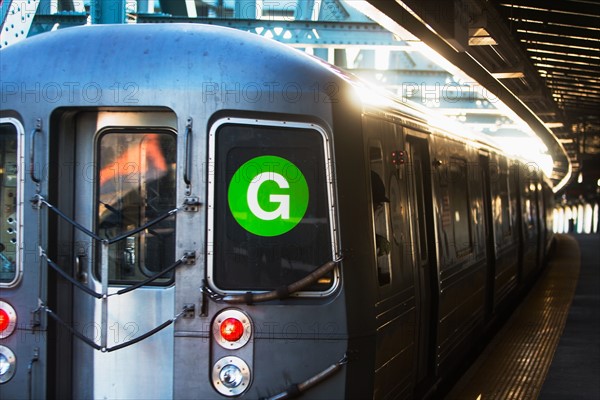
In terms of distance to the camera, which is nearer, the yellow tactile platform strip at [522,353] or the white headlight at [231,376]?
the white headlight at [231,376]

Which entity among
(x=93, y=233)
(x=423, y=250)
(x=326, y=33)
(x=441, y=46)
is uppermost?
(x=326, y=33)

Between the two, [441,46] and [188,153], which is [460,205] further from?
[188,153]

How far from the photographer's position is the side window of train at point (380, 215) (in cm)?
518

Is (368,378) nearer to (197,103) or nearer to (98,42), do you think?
(197,103)

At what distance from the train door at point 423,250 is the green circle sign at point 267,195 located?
174 cm

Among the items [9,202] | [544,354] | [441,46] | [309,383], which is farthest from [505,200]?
[9,202]

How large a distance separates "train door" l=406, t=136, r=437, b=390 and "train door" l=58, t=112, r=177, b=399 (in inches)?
81.3

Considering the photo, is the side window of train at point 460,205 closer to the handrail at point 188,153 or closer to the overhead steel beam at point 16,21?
the handrail at point 188,153

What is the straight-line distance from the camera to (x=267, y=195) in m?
4.61

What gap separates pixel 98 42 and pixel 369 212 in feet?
5.49

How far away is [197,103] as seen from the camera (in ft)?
15.1

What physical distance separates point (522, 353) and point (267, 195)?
20.7ft

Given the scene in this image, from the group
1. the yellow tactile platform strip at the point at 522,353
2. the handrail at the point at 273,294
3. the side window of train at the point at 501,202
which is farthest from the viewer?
the side window of train at the point at 501,202

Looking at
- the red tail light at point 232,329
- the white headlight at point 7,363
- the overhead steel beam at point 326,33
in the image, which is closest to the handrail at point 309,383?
the red tail light at point 232,329
